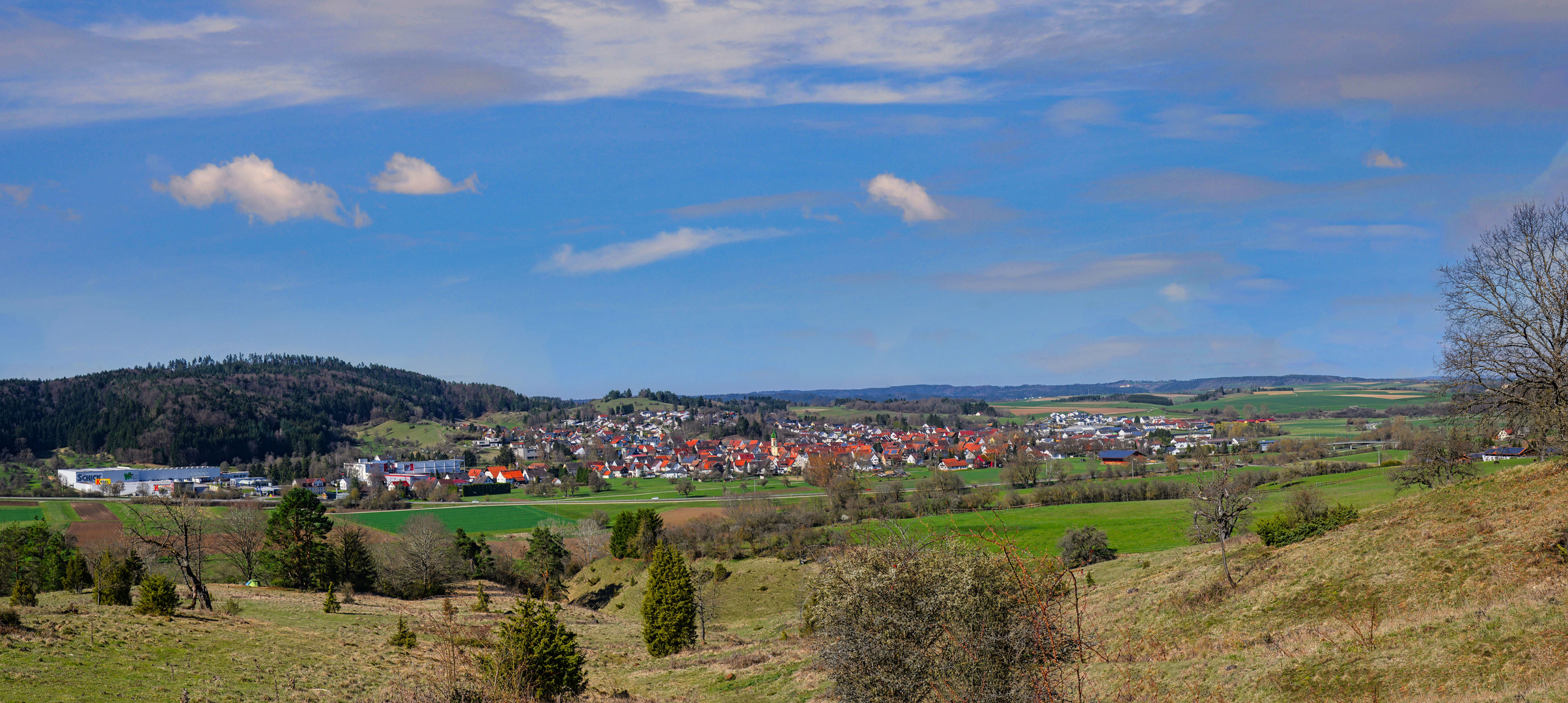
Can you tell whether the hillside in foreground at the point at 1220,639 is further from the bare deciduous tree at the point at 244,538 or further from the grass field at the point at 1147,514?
the grass field at the point at 1147,514

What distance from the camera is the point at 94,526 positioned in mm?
80688

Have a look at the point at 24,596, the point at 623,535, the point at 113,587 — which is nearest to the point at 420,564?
the point at 623,535

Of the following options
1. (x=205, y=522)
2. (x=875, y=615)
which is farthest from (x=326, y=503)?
(x=875, y=615)

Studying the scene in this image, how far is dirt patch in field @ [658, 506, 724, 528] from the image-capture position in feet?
258

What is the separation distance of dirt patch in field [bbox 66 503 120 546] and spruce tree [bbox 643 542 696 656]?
49.9 m

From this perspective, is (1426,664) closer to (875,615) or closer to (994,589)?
(994,589)

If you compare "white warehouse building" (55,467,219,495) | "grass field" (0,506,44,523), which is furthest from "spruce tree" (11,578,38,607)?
"white warehouse building" (55,467,219,495)

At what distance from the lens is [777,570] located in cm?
5966

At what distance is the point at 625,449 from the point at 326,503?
3354 inches

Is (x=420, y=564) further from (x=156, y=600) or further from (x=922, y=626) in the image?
(x=922, y=626)

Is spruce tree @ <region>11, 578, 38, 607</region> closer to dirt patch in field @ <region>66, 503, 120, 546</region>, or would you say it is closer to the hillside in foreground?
the hillside in foreground

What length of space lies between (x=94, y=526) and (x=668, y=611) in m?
76.2

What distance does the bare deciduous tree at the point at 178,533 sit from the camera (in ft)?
116

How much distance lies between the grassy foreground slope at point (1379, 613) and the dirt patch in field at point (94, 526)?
72.5 meters
